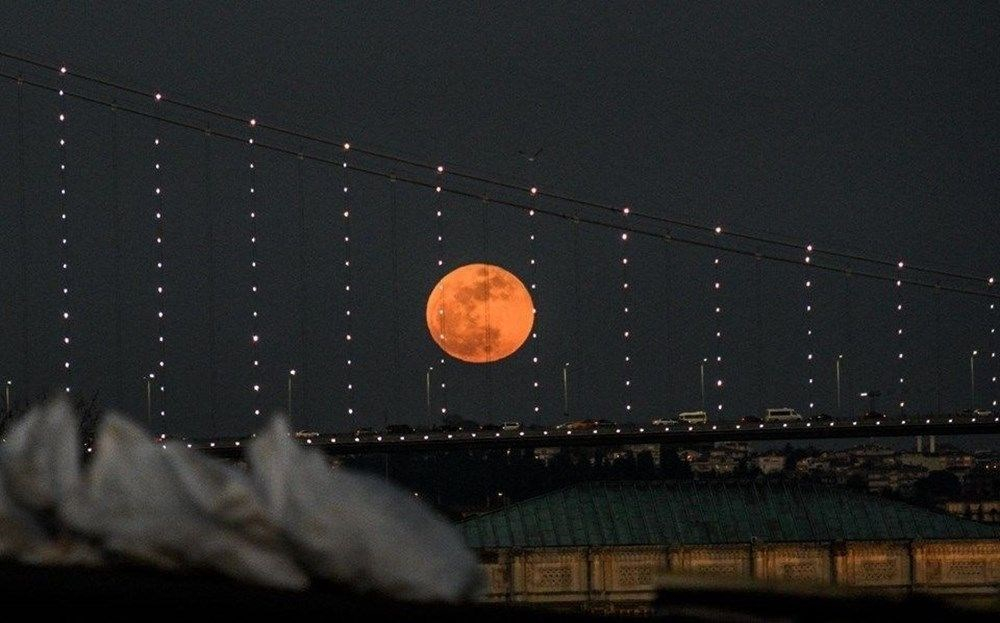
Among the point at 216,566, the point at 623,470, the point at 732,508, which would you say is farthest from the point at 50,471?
the point at 623,470

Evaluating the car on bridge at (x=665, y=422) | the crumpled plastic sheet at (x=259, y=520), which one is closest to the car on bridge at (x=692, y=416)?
the car on bridge at (x=665, y=422)

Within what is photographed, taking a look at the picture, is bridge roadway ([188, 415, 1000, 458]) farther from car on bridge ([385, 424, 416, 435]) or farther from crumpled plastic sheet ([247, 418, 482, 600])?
crumpled plastic sheet ([247, 418, 482, 600])

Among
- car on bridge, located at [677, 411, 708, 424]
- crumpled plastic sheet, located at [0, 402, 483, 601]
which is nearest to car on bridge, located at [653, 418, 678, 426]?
car on bridge, located at [677, 411, 708, 424]

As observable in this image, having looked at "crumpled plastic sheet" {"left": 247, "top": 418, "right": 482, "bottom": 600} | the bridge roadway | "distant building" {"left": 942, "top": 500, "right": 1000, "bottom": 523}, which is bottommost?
→ "distant building" {"left": 942, "top": 500, "right": 1000, "bottom": 523}

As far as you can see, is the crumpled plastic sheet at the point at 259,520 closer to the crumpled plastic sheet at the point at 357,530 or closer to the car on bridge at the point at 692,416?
the crumpled plastic sheet at the point at 357,530

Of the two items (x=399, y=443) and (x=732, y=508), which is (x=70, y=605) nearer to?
(x=399, y=443)

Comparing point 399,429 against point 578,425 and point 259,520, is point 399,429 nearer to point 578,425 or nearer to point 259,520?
point 578,425
